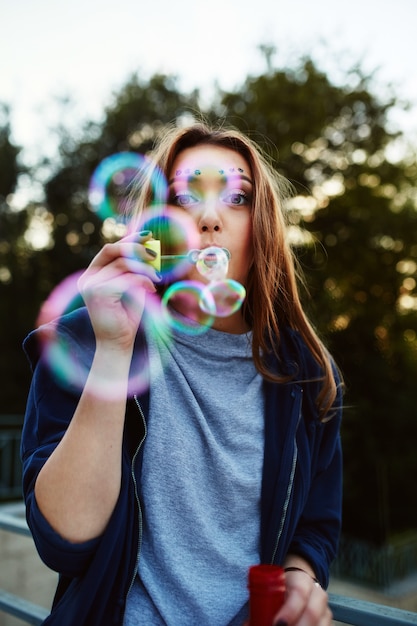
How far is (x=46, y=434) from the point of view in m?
1.07

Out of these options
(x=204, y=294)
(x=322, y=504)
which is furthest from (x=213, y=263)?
(x=322, y=504)

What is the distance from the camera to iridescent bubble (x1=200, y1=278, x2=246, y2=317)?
1328 millimetres

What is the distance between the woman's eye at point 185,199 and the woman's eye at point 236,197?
83 millimetres

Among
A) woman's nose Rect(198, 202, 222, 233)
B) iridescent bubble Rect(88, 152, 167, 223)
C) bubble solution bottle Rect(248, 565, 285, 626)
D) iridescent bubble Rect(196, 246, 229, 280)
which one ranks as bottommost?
bubble solution bottle Rect(248, 565, 285, 626)

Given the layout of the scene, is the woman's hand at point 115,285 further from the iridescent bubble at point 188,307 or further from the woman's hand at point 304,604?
the woman's hand at point 304,604

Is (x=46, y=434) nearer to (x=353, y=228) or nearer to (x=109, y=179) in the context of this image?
(x=353, y=228)

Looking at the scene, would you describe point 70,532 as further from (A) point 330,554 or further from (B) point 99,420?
(A) point 330,554

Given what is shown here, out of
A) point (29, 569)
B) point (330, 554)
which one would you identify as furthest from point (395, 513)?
point (330, 554)

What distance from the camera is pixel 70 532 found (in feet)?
3.23

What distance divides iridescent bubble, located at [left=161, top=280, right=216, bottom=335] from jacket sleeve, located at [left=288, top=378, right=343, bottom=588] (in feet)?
1.24

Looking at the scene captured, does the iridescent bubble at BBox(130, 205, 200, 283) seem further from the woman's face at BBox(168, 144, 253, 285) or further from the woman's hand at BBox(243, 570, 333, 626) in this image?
the woman's hand at BBox(243, 570, 333, 626)

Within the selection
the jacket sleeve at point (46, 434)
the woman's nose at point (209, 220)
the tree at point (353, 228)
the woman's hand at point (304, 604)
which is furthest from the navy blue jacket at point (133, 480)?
the tree at point (353, 228)

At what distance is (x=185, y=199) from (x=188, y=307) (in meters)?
0.28

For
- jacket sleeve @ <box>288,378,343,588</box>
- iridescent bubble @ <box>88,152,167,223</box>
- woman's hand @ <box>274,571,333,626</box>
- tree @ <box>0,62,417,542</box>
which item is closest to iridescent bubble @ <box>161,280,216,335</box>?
jacket sleeve @ <box>288,378,343,588</box>
